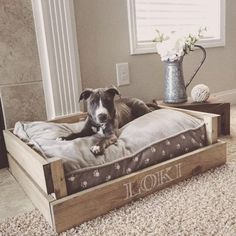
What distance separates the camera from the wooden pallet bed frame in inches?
33.6

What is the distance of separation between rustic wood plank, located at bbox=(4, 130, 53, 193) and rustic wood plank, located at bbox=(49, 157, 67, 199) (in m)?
0.02

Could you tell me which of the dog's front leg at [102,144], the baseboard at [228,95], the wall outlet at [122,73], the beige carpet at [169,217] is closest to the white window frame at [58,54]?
the wall outlet at [122,73]

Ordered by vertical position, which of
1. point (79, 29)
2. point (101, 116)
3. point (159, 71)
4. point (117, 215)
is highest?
point (79, 29)

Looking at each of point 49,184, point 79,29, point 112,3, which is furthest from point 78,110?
point 49,184

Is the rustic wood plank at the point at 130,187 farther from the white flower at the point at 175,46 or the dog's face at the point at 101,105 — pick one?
the white flower at the point at 175,46

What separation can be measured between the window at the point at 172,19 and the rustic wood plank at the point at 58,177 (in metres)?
1.09

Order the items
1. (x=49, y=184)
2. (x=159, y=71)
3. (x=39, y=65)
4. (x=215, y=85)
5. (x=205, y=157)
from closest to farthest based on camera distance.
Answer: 1. (x=49, y=184)
2. (x=205, y=157)
3. (x=39, y=65)
4. (x=159, y=71)
5. (x=215, y=85)

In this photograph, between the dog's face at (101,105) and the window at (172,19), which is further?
the window at (172,19)

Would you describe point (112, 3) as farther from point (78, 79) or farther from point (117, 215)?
point (117, 215)

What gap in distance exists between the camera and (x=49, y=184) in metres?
0.85

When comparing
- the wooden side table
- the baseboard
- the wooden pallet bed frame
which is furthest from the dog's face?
the baseboard

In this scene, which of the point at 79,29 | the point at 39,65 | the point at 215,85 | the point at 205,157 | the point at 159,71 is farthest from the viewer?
the point at 215,85

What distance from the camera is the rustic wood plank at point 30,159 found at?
858 millimetres

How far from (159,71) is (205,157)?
2.88 feet
